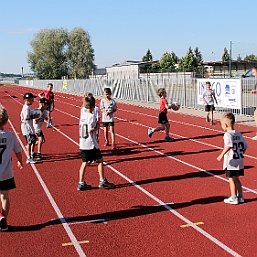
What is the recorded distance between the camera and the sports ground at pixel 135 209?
545cm

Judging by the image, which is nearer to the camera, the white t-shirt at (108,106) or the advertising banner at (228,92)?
the white t-shirt at (108,106)

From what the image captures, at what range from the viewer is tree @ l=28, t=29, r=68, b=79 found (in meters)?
101

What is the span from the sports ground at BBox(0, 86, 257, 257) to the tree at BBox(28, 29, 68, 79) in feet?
300

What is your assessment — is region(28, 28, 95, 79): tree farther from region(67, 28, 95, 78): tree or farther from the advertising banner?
the advertising banner

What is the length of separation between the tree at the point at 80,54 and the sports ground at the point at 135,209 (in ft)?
294

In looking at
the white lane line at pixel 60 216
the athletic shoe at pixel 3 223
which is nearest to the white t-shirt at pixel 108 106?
the white lane line at pixel 60 216

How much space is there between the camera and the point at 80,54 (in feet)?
328

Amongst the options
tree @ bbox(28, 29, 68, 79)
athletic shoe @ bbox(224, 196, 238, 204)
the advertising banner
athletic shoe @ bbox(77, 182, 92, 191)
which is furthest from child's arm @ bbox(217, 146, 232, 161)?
tree @ bbox(28, 29, 68, 79)

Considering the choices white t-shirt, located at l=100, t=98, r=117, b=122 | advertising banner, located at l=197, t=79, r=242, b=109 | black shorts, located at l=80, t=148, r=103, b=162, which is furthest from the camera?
advertising banner, located at l=197, t=79, r=242, b=109

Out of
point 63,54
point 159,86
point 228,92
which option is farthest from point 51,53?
point 228,92

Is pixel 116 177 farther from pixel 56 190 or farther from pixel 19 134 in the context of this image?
pixel 19 134

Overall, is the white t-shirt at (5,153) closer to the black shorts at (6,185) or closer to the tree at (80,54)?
the black shorts at (6,185)

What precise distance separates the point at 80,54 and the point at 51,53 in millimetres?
6917

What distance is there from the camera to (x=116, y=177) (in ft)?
29.8
